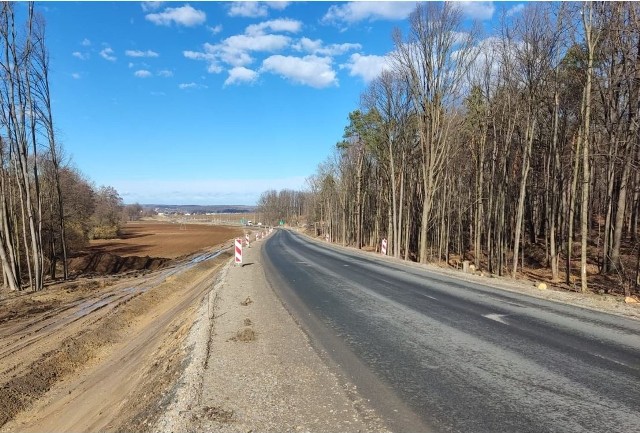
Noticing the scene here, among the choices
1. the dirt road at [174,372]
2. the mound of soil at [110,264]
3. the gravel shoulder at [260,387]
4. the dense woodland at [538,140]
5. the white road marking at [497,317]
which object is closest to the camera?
the gravel shoulder at [260,387]

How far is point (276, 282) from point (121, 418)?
376 inches

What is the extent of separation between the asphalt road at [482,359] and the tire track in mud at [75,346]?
374cm

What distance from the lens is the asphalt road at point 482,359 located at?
404 cm

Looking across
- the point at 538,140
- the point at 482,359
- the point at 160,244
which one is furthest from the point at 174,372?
the point at 160,244

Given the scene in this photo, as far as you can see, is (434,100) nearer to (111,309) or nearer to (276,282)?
(276,282)

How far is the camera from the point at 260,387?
4875 mm

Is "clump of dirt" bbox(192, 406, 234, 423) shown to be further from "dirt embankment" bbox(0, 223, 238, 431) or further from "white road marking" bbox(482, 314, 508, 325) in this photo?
"white road marking" bbox(482, 314, 508, 325)

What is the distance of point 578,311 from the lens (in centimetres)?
915

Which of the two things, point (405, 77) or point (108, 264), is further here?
point (108, 264)

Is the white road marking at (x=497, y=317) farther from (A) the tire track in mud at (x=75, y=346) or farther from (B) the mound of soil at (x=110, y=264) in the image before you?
(B) the mound of soil at (x=110, y=264)

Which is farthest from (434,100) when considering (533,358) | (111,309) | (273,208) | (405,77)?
(273,208)

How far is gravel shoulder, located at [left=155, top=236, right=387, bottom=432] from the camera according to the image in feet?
13.0

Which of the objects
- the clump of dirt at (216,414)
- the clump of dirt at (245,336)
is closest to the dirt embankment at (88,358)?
the clump of dirt at (216,414)

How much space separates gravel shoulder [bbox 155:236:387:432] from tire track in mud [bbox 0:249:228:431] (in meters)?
1.67
